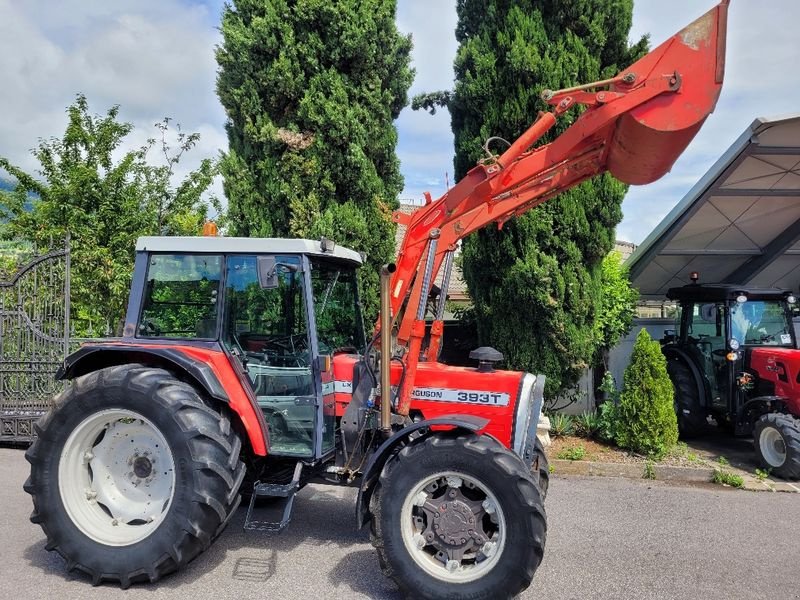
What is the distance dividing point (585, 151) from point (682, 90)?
2.54 ft

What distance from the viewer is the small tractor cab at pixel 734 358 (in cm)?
720

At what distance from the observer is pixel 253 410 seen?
3.96 metres

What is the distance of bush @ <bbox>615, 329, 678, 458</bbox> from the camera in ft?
22.5

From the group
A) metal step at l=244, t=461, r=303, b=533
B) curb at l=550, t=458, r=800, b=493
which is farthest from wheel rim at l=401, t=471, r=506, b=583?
curb at l=550, t=458, r=800, b=493

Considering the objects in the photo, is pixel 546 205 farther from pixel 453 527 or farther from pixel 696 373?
pixel 453 527

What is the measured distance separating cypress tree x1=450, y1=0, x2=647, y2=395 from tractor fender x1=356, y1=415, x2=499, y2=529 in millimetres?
3984

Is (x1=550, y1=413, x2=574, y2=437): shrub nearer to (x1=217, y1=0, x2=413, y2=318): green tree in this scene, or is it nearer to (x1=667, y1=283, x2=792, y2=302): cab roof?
(x1=667, y1=283, x2=792, y2=302): cab roof

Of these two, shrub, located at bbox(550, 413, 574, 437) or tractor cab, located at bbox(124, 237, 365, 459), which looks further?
shrub, located at bbox(550, 413, 574, 437)

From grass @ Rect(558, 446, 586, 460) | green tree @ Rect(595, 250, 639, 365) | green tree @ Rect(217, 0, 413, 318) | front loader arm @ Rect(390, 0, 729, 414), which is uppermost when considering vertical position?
green tree @ Rect(217, 0, 413, 318)

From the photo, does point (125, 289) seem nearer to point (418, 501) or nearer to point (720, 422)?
point (418, 501)

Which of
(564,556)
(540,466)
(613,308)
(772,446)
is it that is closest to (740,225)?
(613,308)

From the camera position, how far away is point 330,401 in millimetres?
4172

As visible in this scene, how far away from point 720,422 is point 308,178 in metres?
6.78

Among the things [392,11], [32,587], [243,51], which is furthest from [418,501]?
[392,11]
